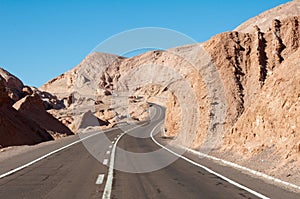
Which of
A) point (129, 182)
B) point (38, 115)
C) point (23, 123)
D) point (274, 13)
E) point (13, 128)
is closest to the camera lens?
point (129, 182)

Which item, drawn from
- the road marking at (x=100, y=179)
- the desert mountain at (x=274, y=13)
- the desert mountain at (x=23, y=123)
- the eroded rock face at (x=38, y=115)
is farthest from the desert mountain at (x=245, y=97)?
the desert mountain at (x=274, y=13)

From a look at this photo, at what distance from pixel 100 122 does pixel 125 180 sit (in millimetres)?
75348

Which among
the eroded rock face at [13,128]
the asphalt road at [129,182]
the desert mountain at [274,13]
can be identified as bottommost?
the asphalt road at [129,182]

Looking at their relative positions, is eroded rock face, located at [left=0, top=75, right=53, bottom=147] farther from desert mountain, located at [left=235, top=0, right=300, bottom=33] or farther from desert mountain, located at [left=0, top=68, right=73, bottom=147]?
desert mountain, located at [left=235, top=0, right=300, bottom=33]

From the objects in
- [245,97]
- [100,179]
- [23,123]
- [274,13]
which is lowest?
[100,179]

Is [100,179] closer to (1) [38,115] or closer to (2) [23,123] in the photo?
(2) [23,123]

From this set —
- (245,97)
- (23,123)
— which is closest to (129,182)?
(245,97)

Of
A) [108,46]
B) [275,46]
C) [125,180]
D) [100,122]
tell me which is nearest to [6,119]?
[108,46]

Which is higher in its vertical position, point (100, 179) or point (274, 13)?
point (274, 13)

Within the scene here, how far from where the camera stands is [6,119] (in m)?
37.2

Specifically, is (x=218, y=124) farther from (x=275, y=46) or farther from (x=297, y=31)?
(x=297, y=31)

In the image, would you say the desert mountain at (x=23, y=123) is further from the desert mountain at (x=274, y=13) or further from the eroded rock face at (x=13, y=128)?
the desert mountain at (x=274, y=13)

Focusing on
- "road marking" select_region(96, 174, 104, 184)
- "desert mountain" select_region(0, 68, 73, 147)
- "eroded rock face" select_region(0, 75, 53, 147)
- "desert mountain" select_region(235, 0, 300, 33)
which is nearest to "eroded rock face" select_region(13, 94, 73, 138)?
"desert mountain" select_region(0, 68, 73, 147)

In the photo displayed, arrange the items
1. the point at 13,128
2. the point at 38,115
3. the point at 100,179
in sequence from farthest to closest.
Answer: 1. the point at 38,115
2. the point at 13,128
3. the point at 100,179
